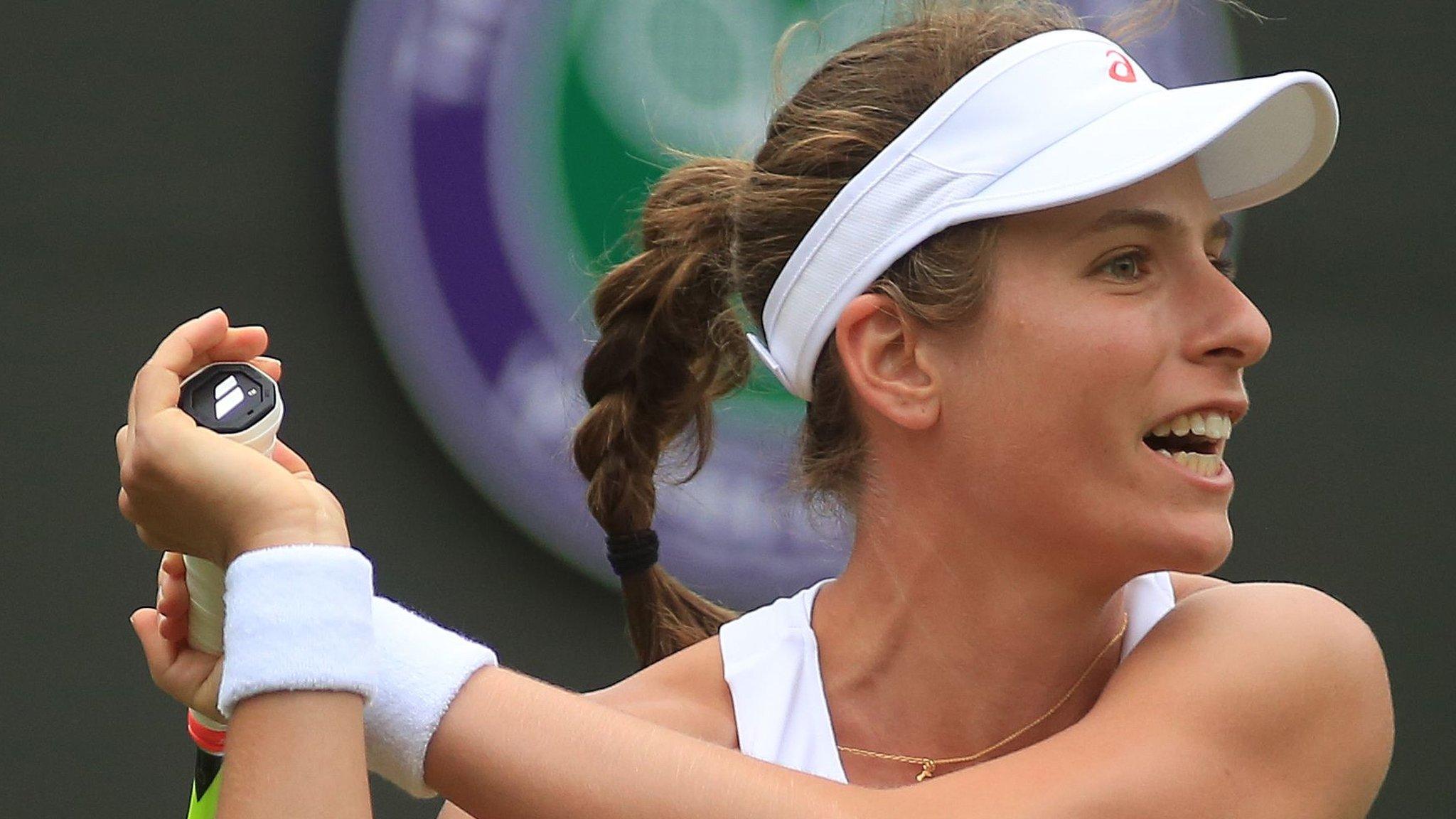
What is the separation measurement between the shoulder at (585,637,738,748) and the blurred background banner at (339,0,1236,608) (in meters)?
0.30

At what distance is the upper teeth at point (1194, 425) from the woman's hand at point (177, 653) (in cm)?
65

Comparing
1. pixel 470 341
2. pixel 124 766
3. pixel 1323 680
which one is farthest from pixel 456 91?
pixel 1323 680

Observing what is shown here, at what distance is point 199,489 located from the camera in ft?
3.13

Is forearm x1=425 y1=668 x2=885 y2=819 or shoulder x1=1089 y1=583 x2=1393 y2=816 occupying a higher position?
forearm x1=425 y1=668 x2=885 y2=819

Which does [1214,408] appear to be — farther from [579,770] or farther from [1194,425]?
[579,770]

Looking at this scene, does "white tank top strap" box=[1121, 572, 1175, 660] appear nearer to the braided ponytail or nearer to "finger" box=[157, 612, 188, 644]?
the braided ponytail

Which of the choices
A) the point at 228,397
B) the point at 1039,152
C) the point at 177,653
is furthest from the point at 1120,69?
the point at 177,653

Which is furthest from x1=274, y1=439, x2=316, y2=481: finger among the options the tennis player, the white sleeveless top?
the white sleeveless top

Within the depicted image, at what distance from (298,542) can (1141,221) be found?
0.62 meters

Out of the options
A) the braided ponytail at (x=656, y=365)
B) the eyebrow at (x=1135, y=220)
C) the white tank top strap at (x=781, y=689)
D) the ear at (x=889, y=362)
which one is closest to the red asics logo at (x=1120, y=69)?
the eyebrow at (x=1135, y=220)

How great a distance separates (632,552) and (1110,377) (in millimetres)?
513

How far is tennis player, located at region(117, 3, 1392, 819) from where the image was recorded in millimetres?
960

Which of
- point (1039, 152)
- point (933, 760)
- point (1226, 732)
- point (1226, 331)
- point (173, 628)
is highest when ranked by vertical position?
point (1039, 152)

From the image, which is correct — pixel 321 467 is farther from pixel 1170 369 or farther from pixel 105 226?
pixel 1170 369
